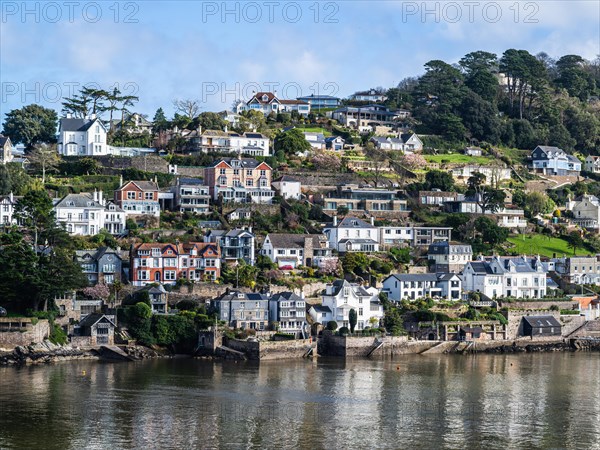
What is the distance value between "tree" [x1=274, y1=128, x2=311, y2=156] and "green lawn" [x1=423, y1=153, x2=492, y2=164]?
12002 mm

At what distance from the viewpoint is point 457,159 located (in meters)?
96.6

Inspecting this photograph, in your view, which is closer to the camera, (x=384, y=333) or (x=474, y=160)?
(x=384, y=333)

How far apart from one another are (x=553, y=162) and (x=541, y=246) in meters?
17.9

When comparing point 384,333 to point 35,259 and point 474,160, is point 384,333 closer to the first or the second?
point 35,259

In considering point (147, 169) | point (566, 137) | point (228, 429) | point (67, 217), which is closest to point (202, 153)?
point (147, 169)

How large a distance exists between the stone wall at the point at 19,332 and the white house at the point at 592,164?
6028 centimetres

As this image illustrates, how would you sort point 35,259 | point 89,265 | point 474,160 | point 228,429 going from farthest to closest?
point 474,160
point 89,265
point 35,259
point 228,429

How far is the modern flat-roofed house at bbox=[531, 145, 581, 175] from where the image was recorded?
9875 centimetres

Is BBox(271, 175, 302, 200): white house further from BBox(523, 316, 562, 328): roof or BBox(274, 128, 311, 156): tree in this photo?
BBox(523, 316, 562, 328): roof

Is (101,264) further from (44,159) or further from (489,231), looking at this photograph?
(489,231)

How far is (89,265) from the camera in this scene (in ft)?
210

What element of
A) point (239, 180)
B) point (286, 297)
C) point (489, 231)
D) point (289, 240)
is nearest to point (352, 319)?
point (286, 297)

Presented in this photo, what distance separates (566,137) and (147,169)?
4261 centimetres

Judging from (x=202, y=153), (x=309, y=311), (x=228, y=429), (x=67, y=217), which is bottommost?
(x=228, y=429)
